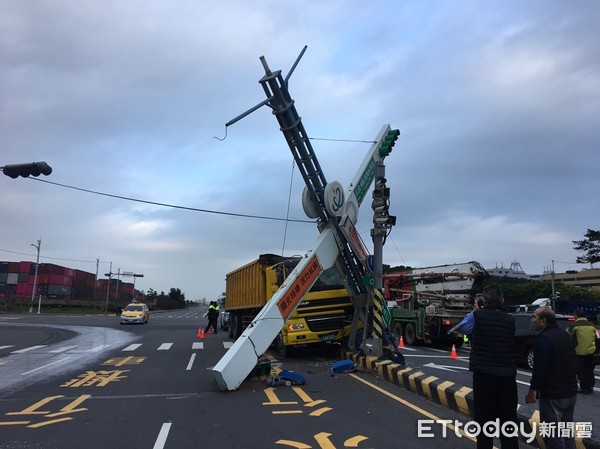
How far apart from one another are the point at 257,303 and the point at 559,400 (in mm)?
13281

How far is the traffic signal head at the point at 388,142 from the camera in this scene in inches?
527

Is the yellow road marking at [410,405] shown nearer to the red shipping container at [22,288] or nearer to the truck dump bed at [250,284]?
the truck dump bed at [250,284]

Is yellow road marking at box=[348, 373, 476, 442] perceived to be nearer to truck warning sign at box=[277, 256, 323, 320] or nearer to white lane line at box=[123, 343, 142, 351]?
truck warning sign at box=[277, 256, 323, 320]

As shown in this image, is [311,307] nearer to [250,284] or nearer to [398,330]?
[250,284]

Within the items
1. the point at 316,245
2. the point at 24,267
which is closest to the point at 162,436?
the point at 316,245

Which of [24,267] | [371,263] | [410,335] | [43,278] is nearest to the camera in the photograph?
[371,263]

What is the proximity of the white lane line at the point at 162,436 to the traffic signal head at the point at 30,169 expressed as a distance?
860cm

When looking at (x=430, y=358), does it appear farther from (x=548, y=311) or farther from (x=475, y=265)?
(x=548, y=311)

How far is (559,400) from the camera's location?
4.59 m

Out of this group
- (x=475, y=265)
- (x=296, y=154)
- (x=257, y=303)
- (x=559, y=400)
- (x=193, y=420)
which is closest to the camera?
(x=559, y=400)

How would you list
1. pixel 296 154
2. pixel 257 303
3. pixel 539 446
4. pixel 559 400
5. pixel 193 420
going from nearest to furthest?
pixel 559 400, pixel 539 446, pixel 193 420, pixel 296 154, pixel 257 303

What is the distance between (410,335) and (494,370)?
52.7 ft

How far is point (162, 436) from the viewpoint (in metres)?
6.46

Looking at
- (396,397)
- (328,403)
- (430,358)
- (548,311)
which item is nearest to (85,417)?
(328,403)
